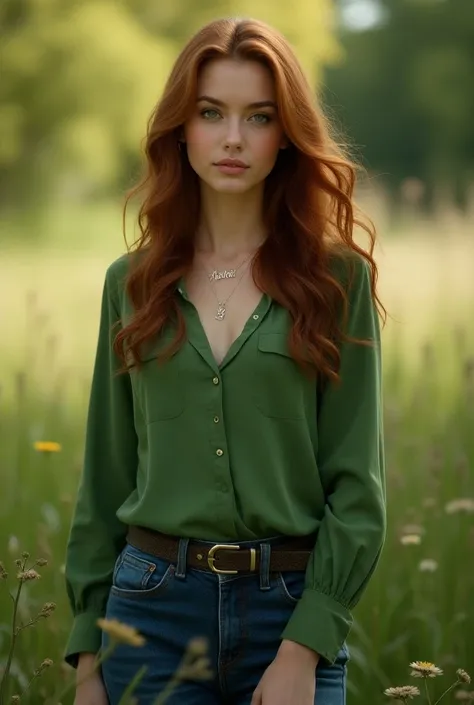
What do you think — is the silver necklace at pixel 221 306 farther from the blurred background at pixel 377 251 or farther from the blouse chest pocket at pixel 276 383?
the blurred background at pixel 377 251

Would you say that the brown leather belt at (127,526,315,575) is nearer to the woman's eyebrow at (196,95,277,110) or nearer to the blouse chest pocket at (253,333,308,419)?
the blouse chest pocket at (253,333,308,419)

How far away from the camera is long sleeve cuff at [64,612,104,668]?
230cm

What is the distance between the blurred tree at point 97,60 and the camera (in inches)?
560

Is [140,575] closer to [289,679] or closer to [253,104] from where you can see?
[289,679]

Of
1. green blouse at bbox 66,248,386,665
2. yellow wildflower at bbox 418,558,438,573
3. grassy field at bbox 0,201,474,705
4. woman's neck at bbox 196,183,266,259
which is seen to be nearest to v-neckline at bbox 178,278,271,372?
green blouse at bbox 66,248,386,665

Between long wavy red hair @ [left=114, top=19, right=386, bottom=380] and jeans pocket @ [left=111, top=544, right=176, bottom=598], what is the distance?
345 mm

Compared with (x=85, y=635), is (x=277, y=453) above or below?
above

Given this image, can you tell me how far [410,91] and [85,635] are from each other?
79.9 feet

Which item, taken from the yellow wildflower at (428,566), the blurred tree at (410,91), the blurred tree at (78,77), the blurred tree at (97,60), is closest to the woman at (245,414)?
the yellow wildflower at (428,566)

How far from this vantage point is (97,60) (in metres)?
14.4

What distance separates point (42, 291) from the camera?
43.7 ft

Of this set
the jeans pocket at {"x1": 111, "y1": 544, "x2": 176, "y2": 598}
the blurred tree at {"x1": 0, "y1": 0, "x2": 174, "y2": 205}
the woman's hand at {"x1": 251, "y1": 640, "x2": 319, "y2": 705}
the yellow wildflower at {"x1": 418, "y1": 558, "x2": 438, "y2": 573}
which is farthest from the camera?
the blurred tree at {"x1": 0, "y1": 0, "x2": 174, "y2": 205}

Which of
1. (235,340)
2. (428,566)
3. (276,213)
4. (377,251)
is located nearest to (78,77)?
(377,251)

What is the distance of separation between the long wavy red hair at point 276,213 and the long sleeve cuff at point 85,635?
481 mm
